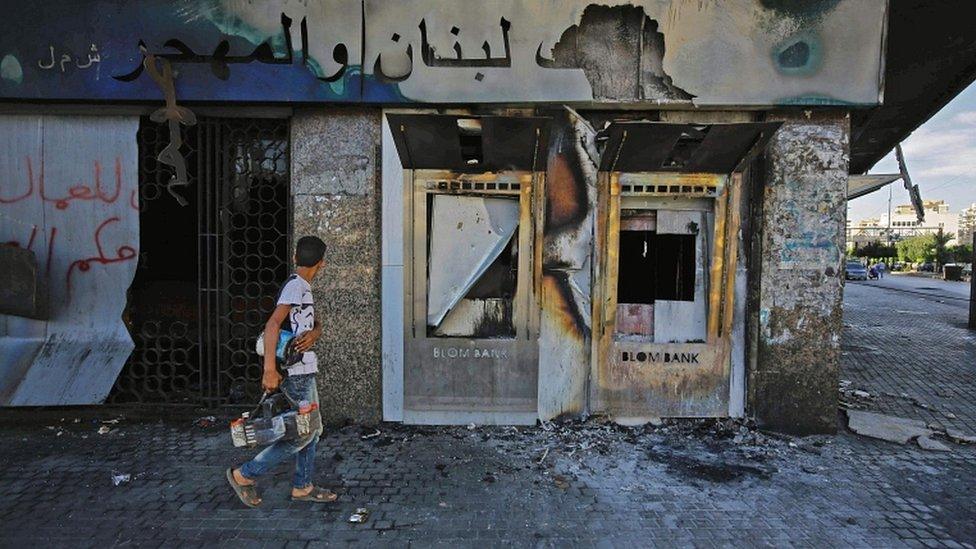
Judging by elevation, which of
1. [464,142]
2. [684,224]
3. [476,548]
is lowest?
[476,548]

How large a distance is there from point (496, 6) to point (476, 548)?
4.41 metres

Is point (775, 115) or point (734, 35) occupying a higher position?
point (734, 35)

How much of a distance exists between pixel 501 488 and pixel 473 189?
261 cm

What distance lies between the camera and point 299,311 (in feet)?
11.7

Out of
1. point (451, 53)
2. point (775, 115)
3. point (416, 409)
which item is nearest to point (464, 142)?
point (451, 53)

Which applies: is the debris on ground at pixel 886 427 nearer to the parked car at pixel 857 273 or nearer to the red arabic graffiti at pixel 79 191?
the red arabic graffiti at pixel 79 191

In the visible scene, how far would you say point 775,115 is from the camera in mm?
5000

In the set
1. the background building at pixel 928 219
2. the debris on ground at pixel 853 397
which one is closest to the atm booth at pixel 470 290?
the debris on ground at pixel 853 397

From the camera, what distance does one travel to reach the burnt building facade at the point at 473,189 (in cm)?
491

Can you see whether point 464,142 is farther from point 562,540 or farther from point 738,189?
point 562,540

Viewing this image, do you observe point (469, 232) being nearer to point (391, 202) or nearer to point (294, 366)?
point (391, 202)

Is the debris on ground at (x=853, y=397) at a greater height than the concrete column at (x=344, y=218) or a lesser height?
lesser

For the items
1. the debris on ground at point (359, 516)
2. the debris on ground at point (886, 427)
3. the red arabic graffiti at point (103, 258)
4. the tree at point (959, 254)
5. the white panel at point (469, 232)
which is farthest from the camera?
the tree at point (959, 254)

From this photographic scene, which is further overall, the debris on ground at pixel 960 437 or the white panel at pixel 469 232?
the white panel at pixel 469 232
